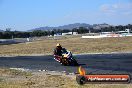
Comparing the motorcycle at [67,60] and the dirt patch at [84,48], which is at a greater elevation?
the motorcycle at [67,60]

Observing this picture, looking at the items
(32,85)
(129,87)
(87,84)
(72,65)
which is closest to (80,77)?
(87,84)

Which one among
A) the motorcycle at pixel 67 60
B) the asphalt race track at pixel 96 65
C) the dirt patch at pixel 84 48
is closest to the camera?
the asphalt race track at pixel 96 65

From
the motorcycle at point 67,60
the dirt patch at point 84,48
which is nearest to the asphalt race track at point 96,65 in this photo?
the motorcycle at point 67,60

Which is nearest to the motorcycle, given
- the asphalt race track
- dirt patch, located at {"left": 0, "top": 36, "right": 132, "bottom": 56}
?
the asphalt race track

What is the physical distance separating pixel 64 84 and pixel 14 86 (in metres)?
2.17

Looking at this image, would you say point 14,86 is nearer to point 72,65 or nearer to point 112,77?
point 112,77

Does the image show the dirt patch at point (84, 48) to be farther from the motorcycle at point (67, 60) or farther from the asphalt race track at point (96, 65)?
the motorcycle at point (67, 60)

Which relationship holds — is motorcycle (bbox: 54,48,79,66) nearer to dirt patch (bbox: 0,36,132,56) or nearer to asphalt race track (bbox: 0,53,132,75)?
asphalt race track (bbox: 0,53,132,75)

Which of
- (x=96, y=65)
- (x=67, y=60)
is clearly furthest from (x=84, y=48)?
(x=96, y=65)

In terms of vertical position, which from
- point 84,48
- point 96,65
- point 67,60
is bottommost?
point 84,48

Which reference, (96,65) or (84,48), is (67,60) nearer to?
(96,65)

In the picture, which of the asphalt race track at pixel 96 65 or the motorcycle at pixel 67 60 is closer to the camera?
the asphalt race track at pixel 96 65

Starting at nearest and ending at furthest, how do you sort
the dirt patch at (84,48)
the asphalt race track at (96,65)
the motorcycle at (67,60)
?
the asphalt race track at (96,65) < the motorcycle at (67,60) < the dirt patch at (84,48)

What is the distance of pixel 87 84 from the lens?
14.6 m
